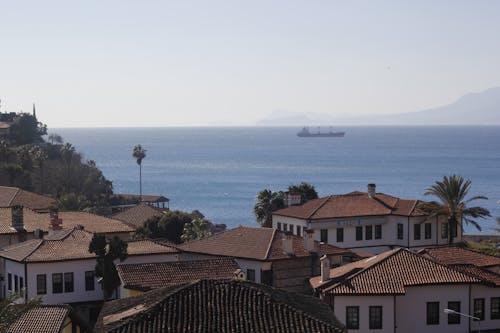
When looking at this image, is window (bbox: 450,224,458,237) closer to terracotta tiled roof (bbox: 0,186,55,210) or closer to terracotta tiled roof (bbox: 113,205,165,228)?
terracotta tiled roof (bbox: 113,205,165,228)

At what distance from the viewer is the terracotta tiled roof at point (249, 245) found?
4566 centimetres

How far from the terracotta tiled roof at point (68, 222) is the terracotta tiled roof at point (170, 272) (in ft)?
51.2

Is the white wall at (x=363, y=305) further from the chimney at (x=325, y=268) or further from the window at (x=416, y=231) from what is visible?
the window at (x=416, y=231)

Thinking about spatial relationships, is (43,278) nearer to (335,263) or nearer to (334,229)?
(335,263)

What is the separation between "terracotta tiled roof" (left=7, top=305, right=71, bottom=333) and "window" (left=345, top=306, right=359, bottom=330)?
11073mm

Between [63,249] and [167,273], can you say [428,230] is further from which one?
[167,273]

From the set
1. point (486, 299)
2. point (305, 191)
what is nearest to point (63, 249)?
point (486, 299)

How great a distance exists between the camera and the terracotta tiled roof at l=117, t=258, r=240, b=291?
37.9m

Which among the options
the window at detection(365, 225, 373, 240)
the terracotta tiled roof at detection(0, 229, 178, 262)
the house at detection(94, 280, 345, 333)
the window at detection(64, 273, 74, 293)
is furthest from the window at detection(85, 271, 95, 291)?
the window at detection(365, 225, 373, 240)

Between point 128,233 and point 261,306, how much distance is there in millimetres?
33469

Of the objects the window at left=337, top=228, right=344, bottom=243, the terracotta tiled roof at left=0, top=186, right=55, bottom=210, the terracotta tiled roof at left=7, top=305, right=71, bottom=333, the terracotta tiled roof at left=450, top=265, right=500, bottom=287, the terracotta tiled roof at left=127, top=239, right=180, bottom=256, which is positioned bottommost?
the window at left=337, top=228, right=344, bottom=243

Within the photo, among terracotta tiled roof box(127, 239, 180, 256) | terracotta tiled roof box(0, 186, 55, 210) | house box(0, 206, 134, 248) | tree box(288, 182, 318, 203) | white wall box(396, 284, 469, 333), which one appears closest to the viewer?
white wall box(396, 284, 469, 333)

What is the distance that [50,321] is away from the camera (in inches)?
1230

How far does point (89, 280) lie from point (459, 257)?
18425mm
